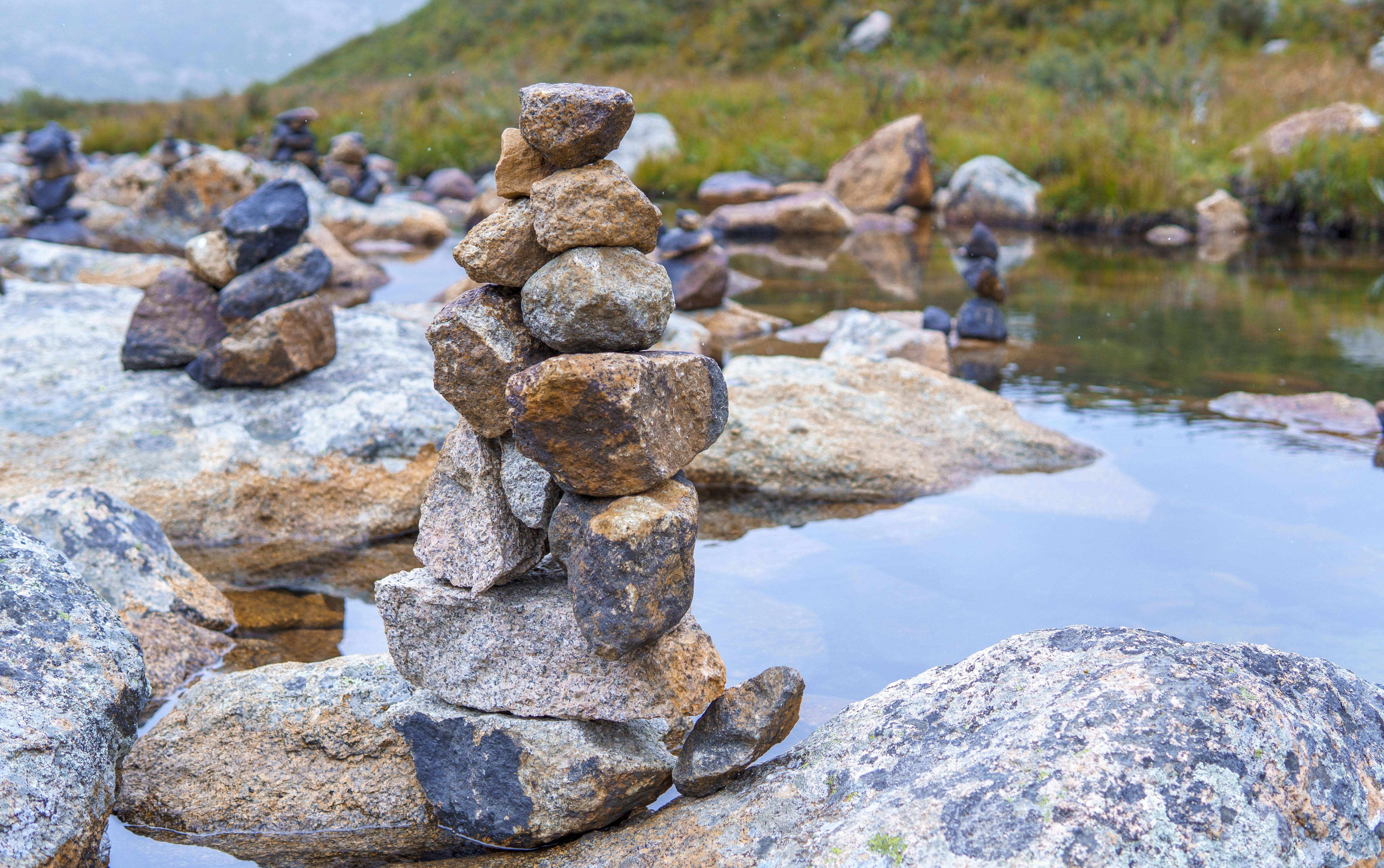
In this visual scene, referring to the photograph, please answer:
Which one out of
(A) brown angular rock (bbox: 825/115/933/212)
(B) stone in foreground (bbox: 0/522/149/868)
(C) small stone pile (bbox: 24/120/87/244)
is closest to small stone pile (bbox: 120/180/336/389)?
(B) stone in foreground (bbox: 0/522/149/868)

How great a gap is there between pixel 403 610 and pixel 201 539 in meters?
2.75

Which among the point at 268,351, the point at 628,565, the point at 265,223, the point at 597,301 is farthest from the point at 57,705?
the point at 265,223

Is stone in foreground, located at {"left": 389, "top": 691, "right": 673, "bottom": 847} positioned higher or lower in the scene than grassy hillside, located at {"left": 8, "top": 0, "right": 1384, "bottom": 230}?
lower

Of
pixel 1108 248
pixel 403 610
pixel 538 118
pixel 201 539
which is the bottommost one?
pixel 1108 248

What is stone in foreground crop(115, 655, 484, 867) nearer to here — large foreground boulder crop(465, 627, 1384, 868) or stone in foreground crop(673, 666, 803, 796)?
large foreground boulder crop(465, 627, 1384, 868)

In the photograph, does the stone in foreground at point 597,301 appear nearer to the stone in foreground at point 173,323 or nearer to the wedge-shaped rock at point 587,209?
the wedge-shaped rock at point 587,209

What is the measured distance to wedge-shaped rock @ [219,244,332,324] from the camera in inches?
226

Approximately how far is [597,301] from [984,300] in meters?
7.91

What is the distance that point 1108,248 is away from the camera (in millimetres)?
15852

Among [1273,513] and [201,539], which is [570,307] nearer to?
[201,539]

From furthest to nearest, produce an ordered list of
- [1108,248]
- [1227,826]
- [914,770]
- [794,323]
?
[1108,248], [794,323], [914,770], [1227,826]

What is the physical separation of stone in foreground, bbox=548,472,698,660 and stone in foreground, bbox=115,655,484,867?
34.0 inches

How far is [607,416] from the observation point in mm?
2672

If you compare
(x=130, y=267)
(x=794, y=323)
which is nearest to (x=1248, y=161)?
(x=794, y=323)
